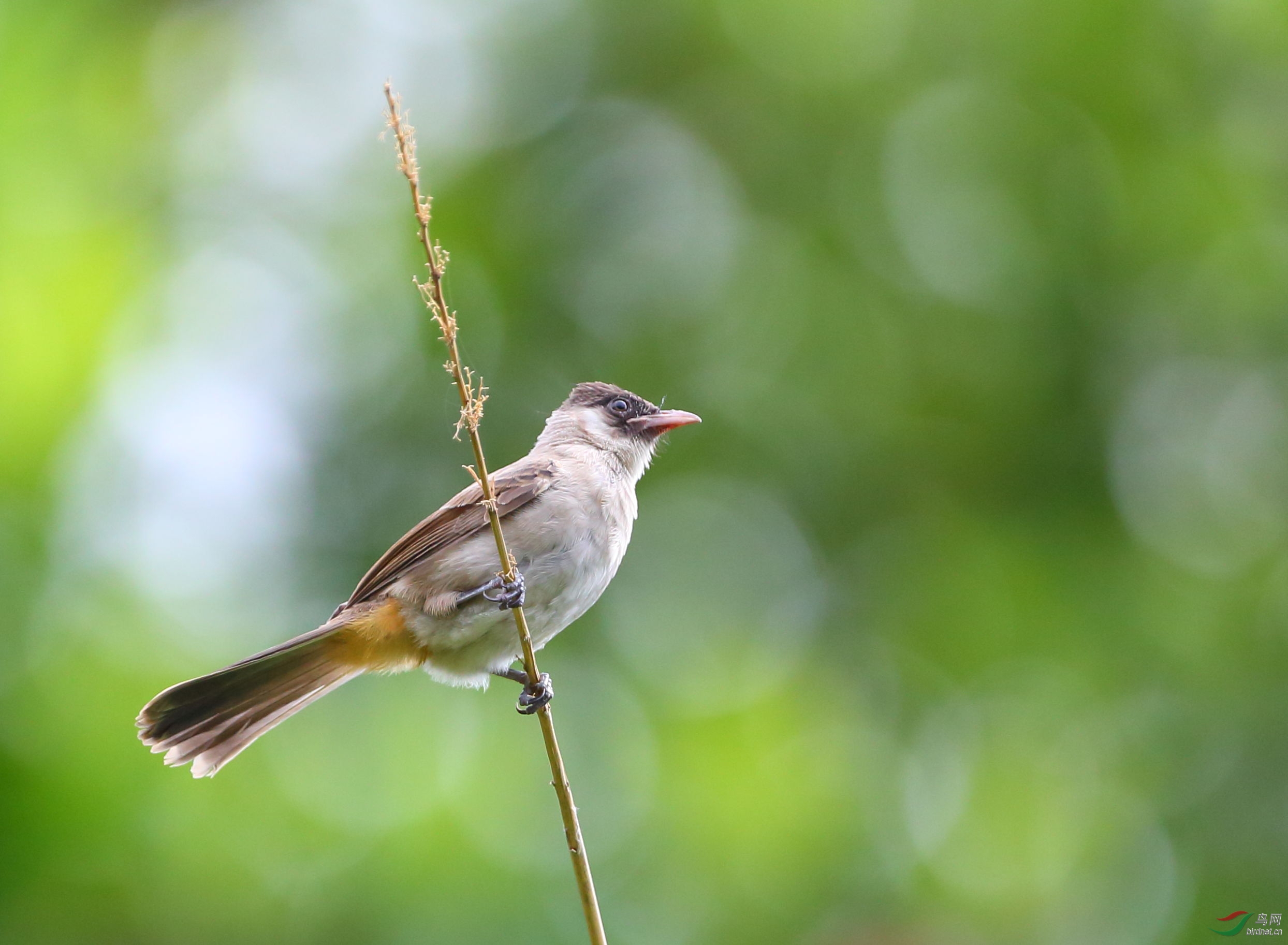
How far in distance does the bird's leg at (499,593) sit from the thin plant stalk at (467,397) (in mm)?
726

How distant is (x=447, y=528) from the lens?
3.86 metres

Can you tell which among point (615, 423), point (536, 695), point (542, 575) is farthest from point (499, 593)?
point (615, 423)

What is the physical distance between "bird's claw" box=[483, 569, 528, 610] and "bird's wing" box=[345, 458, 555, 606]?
1.04 ft

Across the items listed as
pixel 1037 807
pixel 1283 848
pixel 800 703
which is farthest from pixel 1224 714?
pixel 800 703

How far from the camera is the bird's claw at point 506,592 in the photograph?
3.19m

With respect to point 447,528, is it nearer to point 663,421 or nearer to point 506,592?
point 506,592

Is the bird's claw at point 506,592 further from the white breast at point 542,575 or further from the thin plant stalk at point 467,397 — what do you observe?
the thin plant stalk at point 467,397

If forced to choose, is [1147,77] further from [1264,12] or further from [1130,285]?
[1130,285]

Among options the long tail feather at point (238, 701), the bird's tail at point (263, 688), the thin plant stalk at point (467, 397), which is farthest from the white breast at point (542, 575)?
the thin plant stalk at point (467, 397)

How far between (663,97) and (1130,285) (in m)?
3.54

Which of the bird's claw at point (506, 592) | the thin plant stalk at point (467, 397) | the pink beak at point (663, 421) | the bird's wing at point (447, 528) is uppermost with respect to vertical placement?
the pink beak at point (663, 421)

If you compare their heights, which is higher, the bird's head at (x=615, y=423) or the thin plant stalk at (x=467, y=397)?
the bird's head at (x=615, y=423)

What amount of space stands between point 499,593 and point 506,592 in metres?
0.17

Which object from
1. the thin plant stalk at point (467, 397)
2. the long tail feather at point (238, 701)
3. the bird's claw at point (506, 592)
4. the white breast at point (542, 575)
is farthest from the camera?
the white breast at point (542, 575)
